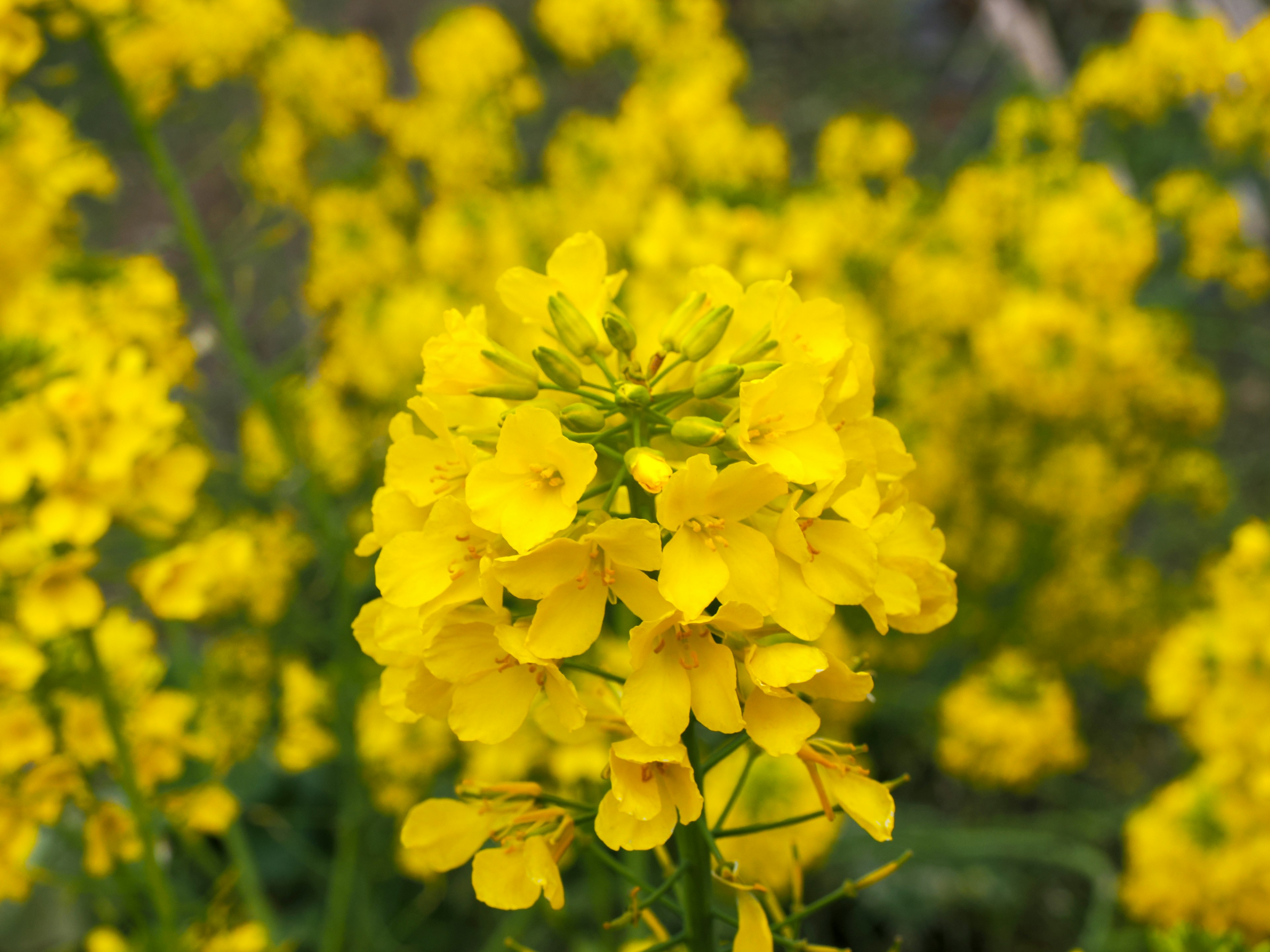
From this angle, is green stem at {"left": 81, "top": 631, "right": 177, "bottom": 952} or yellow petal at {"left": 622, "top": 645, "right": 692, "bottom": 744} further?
green stem at {"left": 81, "top": 631, "right": 177, "bottom": 952}

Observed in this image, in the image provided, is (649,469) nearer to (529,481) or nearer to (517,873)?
(529,481)

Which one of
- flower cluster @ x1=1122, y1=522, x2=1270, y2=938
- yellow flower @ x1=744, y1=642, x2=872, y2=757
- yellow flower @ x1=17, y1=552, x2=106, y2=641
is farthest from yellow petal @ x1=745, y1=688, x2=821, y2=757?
flower cluster @ x1=1122, y1=522, x2=1270, y2=938

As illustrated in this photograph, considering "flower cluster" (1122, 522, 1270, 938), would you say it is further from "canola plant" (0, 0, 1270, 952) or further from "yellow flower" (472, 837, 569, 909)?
"yellow flower" (472, 837, 569, 909)

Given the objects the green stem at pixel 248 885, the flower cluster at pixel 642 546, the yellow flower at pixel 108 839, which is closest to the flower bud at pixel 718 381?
the flower cluster at pixel 642 546

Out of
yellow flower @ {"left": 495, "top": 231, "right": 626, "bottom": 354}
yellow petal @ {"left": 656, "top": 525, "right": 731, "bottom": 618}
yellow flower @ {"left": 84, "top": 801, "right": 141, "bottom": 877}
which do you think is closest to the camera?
yellow petal @ {"left": 656, "top": 525, "right": 731, "bottom": 618}

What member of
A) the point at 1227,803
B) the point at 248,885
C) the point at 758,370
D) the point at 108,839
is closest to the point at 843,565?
the point at 758,370

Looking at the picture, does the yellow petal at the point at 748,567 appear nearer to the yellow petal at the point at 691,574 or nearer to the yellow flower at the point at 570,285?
the yellow petal at the point at 691,574

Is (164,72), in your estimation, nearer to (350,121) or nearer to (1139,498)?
(350,121)
